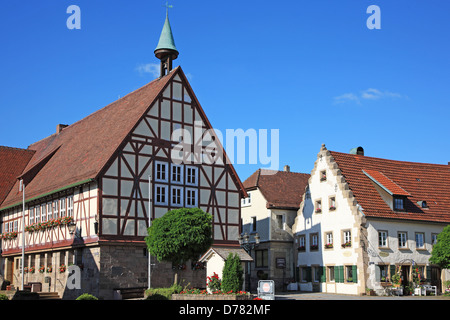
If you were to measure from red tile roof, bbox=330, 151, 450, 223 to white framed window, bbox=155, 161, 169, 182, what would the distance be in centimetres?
1315

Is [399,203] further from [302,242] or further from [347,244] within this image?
[302,242]

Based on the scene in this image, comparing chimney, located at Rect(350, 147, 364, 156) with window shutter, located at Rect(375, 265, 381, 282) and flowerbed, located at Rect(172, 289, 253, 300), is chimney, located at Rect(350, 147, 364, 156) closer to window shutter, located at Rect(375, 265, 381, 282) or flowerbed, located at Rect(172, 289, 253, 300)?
window shutter, located at Rect(375, 265, 381, 282)

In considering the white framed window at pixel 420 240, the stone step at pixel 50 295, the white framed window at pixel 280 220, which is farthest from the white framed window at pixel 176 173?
the white framed window at pixel 420 240

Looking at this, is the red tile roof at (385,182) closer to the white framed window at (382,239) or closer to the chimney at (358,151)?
the white framed window at (382,239)

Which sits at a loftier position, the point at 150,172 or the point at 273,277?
the point at 150,172

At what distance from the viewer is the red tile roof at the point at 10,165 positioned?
49438 mm

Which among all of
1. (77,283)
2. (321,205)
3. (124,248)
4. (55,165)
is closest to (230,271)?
(124,248)

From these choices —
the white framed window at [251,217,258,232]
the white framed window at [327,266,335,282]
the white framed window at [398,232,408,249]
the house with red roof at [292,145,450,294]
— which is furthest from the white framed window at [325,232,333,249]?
the white framed window at [251,217,258,232]

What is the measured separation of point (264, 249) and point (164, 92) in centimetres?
1775

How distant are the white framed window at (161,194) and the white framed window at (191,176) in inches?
75.2

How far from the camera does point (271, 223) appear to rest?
4938 cm

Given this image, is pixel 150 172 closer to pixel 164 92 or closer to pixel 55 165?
pixel 164 92

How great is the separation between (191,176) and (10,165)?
20.6m

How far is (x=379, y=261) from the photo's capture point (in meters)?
39.8
